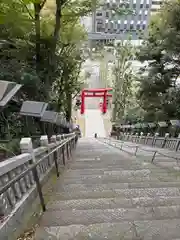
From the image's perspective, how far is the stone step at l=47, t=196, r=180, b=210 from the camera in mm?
3312

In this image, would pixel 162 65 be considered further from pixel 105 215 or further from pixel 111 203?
pixel 105 215

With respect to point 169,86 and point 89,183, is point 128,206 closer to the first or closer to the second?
point 89,183

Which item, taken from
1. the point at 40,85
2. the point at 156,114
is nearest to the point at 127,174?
the point at 40,85

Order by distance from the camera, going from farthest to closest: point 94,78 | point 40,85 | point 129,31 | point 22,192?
point 94,78 → point 129,31 → point 40,85 → point 22,192

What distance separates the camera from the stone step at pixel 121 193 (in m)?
3.75

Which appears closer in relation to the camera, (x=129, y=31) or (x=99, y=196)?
(x=99, y=196)

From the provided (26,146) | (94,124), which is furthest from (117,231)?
(94,124)

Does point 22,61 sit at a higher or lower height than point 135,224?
higher

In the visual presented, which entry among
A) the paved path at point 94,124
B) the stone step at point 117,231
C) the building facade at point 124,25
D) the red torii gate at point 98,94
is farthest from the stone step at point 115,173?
the red torii gate at point 98,94

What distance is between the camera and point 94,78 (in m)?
45.5

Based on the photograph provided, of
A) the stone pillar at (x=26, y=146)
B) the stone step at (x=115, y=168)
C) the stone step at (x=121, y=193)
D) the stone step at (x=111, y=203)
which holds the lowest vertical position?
the stone step at (x=115, y=168)

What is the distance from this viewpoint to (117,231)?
2.56 metres

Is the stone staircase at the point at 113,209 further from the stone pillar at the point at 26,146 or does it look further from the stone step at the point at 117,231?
the stone pillar at the point at 26,146

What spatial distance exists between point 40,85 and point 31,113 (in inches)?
113
